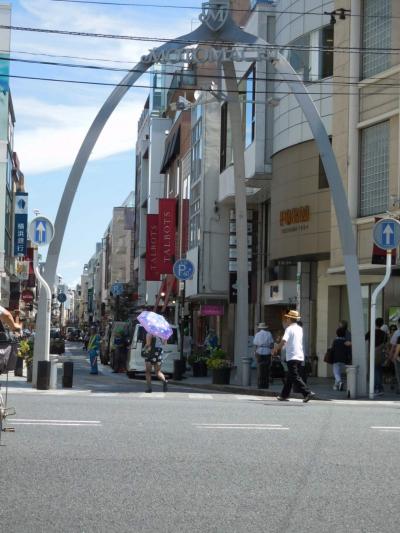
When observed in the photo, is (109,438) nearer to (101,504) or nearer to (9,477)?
(9,477)

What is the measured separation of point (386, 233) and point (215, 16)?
28.3ft

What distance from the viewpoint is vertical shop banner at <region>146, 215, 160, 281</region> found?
63625mm

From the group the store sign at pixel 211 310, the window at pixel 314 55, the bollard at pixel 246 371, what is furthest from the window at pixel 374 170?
the store sign at pixel 211 310

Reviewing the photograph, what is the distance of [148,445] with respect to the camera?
11.8 m

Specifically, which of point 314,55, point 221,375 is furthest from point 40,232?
point 314,55

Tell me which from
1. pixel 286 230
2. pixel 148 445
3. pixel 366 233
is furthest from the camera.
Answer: pixel 286 230

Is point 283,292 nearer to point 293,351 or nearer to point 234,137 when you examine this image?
point 234,137

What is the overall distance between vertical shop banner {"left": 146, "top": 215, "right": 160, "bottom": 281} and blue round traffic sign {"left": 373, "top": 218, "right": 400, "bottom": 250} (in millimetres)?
41652

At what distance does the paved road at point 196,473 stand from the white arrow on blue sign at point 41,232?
8362mm

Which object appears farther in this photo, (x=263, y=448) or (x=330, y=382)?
(x=330, y=382)

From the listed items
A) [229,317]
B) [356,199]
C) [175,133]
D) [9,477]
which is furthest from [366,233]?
[175,133]

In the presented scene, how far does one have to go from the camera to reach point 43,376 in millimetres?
23594

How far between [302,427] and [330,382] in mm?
16922

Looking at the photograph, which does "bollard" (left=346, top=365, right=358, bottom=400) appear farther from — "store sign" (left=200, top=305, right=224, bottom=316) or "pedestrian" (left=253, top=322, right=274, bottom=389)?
"store sign" (left=200, top=305, right=224, bottom=316)
